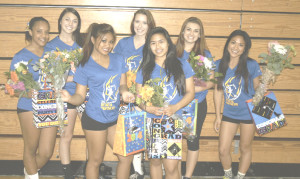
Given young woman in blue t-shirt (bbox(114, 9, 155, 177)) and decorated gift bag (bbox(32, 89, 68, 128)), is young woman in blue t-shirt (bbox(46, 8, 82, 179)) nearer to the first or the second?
decorated gift bag (bbox(32, 89, 68, 128))

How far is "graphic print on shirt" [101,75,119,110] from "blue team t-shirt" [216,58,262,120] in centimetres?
132

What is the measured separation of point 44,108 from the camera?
96.6 inches

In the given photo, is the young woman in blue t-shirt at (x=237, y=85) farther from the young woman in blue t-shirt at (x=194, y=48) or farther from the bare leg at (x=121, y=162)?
the bare leg at (x=121, y=162)

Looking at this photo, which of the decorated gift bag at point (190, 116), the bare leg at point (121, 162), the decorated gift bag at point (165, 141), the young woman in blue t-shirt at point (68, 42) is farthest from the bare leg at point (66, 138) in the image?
the decorated gift bag at point (190, 116)

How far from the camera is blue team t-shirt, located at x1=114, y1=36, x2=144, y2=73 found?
8.87 feet

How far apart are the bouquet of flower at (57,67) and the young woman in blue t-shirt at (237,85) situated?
65.9 inches

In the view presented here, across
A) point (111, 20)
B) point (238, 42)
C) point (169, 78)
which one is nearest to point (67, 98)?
point (169, 78)

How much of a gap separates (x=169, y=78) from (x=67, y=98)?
94 centimetres

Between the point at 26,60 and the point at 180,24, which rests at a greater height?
the point at 180,24

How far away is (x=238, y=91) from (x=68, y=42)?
2.03 metres

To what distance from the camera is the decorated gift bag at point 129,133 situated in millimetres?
→ 2150

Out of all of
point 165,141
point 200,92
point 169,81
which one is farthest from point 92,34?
point 200,92

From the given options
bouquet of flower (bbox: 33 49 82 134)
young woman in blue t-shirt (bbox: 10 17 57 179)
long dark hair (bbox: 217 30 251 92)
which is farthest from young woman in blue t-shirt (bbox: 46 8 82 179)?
long dark hair (bbox: 217 30 251 92)

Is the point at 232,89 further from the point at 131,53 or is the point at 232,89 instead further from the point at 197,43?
the point at 131,53
